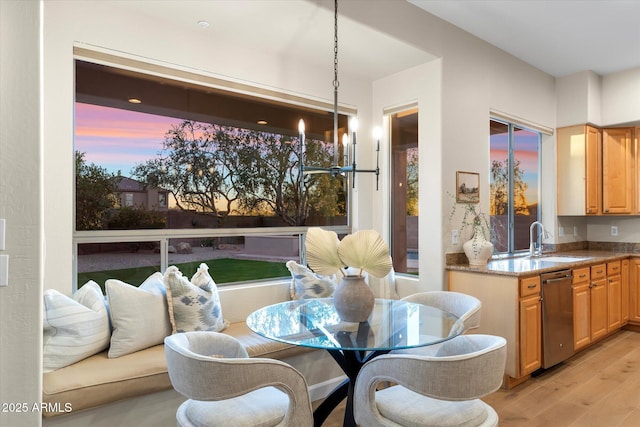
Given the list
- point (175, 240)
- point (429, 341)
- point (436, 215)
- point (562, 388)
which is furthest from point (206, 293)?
point (562, 388)

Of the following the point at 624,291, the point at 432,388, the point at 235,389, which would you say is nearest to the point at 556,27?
the point at 624,291

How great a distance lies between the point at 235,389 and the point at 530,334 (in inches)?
103

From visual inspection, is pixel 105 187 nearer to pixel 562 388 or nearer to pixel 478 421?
pixel 478 421

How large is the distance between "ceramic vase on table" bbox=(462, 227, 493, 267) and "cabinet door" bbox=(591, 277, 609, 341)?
1.38m

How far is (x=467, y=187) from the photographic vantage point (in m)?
3.81

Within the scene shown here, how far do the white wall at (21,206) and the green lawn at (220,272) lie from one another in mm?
1121

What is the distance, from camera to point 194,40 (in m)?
3.04

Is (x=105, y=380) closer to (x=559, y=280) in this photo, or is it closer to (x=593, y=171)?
(x=559, y=280)

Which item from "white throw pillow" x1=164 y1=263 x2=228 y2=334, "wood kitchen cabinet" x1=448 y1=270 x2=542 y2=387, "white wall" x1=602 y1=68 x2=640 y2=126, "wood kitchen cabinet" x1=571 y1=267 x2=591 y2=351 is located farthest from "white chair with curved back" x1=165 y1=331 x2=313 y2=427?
"white wall" x1=602 y1=68 x2=640 y2=126

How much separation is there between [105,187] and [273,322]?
1513 millimetres

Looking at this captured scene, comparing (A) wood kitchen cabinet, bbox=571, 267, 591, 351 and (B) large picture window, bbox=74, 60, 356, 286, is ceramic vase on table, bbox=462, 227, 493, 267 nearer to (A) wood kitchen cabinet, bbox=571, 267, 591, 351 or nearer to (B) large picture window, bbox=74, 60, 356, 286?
(A) wood kitchen cabinet, bbox=571, 267, 591, 351

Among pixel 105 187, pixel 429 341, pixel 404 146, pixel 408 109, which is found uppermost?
pixel 408 109

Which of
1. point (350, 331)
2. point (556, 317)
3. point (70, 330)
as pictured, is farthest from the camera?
point (556, 317)

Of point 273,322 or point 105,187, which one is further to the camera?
point 105,187
